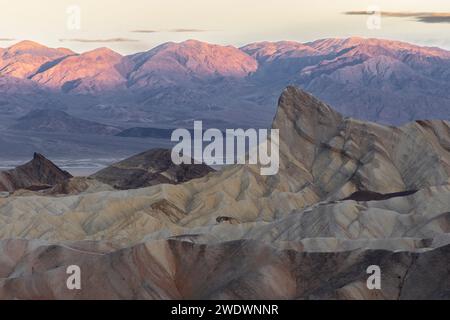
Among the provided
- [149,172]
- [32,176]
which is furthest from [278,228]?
[32,176]

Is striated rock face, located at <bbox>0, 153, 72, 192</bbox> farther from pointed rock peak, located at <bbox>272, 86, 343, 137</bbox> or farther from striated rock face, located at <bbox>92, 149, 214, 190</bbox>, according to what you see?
pointed rock peak, located at <bbox>272, 86, 343, 137</bbox>

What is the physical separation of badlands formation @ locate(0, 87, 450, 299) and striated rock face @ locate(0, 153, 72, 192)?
4631 cm

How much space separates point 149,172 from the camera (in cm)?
16075

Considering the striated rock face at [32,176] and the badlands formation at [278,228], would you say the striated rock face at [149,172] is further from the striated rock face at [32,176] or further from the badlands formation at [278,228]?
the badlands formation at [278,228]

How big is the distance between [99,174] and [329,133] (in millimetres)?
50627

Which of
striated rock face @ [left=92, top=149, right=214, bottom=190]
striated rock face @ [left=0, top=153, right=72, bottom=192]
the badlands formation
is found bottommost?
striated rock face @ [left=0, top=153, right=72, bottom=192]

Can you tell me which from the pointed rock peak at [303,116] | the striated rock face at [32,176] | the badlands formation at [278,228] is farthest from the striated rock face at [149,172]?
the badlands formation at [278,228]

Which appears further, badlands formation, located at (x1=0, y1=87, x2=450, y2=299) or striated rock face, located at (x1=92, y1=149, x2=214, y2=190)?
striated rock face, located at (x1=92, y1=149, x2=214, y2=190)

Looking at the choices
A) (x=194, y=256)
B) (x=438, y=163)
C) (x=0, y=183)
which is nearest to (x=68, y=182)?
(x=0, y=183)

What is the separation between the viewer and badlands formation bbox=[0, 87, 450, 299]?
62.6m

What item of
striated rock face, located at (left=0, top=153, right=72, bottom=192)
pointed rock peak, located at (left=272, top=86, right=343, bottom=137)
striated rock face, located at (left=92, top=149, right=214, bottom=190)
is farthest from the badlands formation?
striated rock face, located at (left=0, top=153, right=72, bottom=192)

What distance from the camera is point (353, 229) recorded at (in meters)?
87.6

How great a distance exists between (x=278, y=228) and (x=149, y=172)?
74.5 meters

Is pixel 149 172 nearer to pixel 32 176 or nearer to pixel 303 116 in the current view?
pixel 32 176
